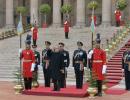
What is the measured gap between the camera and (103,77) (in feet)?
69.7

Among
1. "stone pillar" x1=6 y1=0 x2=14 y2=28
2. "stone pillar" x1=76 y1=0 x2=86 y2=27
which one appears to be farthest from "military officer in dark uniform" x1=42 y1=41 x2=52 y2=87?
"stone pillar" x1=6 y1=0 x2=14 y2=28

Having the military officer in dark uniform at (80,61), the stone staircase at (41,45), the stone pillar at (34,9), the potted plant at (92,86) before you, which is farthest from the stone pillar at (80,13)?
the potted plant at (92,86)

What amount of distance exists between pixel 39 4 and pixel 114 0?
9.58 meters

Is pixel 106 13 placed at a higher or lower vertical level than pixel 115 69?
higher

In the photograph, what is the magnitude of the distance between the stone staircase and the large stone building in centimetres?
538

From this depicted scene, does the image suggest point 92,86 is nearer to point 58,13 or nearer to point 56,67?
point 56,67

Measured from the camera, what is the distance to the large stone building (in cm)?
5316

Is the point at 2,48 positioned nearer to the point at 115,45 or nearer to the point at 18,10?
the point at 115,45

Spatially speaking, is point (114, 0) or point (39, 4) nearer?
point (114, 0)

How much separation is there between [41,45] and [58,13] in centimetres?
1535

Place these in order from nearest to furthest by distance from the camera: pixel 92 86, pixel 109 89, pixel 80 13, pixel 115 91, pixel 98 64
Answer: pixel 92 86
pixel 98 64
pixel 115 91
pixel 109 89
pixel 80 13

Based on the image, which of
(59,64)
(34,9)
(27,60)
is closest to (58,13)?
(34,9)

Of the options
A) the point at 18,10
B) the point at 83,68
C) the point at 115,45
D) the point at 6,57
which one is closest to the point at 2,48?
the point at 6,57

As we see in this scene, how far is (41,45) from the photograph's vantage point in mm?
40656
